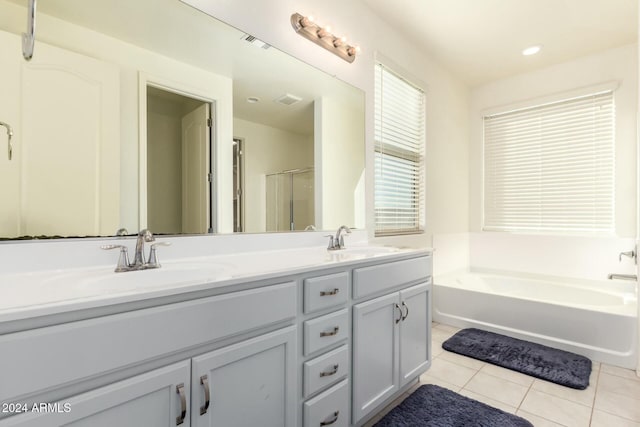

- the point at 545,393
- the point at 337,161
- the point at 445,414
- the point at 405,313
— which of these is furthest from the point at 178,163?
the point at 545,393

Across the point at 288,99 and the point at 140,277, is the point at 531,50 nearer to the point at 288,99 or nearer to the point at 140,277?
the point at 288,99

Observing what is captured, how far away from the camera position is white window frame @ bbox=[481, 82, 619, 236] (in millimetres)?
2926

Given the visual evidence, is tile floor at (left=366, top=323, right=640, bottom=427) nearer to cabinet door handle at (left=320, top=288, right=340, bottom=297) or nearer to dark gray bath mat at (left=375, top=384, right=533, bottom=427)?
dark gray bath mat at (left=375, top=384, right=533, bottom=427)

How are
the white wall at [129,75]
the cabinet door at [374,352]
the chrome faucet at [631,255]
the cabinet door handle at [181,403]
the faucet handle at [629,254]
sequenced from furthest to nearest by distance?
1. the faucet handle at [629,254]
2. the chrome faucet at [631,255]
3. the cabinet door at [374,352]
4. the white wall at [129,75]
5. the cabinet door handle at [181,403]

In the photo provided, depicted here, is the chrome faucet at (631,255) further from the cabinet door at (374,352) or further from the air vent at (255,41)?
the air vent at (255,41)

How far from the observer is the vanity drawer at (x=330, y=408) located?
121cm

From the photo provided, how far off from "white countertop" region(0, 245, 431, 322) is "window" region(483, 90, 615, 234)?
2.66 m

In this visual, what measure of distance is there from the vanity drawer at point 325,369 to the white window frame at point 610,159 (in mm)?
2954

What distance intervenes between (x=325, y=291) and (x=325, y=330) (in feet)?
0.51

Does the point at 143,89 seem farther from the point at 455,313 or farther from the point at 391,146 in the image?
the point at 455,313

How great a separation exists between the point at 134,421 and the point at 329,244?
1.37 m

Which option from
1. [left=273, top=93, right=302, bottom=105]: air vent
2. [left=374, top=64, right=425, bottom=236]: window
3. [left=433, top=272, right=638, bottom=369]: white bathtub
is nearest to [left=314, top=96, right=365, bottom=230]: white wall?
[left=273, top=93, right=302, bottom=105]: air vent

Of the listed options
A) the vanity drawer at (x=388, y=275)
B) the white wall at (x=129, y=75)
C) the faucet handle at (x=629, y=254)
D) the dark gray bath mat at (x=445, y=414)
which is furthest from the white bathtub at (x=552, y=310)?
the white wall at (x=129, y=75)

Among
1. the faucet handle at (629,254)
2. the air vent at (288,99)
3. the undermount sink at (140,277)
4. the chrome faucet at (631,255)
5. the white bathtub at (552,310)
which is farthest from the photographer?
the faucet handle at (629,254)
